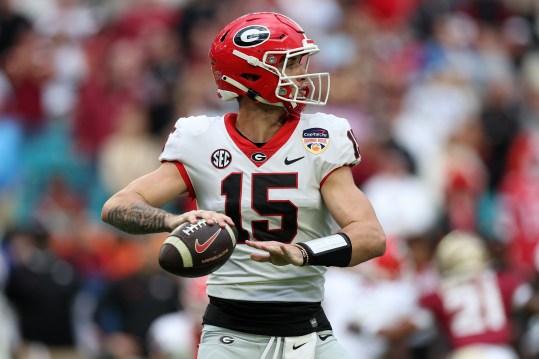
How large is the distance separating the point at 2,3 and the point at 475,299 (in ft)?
24.5

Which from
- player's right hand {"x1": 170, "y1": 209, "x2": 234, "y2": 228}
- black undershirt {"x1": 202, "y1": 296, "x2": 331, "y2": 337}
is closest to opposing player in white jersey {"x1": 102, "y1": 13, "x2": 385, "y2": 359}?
black undershirt {"x1": 202, "y1": 296, "x2": 331, "y2": 337}

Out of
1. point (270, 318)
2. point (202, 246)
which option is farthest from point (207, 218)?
point (270, 318)

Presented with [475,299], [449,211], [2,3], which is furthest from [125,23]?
[475,299]

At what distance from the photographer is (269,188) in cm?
530

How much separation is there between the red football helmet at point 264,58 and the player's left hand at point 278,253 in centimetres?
81

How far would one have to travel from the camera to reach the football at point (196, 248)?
4.85 meters

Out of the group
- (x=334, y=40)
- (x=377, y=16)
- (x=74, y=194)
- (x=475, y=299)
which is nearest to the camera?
(x=475, y=299)

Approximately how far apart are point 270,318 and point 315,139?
0.80 metres

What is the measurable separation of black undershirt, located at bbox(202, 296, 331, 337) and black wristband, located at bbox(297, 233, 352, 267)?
38cm

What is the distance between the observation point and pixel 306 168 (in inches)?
209

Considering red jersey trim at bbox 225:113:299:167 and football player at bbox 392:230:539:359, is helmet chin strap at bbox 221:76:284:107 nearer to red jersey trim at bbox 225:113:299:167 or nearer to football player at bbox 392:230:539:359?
red jersey trim at bbox 225:113:299:167

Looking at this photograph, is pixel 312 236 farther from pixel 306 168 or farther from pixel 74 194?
pixel 74 194

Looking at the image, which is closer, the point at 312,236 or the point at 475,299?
the point at 312,236

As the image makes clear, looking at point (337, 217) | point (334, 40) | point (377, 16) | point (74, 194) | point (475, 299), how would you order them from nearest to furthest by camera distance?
1. point (337, 217)
2. point (475, 299)
3. point (74, 194)
4. point (334, 40)
5. point (377, 16)
